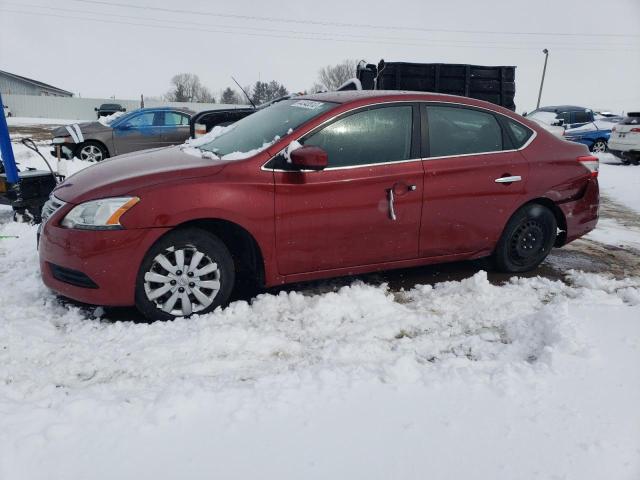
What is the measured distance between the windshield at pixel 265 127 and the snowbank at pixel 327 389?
1.15 metres

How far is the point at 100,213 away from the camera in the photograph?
121 inches

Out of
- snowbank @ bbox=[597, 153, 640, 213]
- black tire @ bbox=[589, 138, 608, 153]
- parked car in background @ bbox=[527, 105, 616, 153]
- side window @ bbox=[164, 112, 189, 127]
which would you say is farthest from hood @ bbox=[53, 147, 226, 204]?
black tire @ bbox=[589, 138, 608, 153]

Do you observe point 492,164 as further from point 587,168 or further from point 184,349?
point 184,349

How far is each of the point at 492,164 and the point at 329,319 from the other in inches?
75.8

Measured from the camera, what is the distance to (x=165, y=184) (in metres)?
3.14

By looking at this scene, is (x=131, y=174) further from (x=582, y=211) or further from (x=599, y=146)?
(x=599, y=146)

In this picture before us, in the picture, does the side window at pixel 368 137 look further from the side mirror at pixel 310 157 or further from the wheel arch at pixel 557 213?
the wheel arch at pixel 557 213

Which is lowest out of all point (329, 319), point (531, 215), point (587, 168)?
point (329, 319)

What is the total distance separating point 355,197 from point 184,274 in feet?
4.27

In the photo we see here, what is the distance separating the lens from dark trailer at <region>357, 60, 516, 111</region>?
1075 centimetres

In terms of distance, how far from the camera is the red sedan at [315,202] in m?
3.11

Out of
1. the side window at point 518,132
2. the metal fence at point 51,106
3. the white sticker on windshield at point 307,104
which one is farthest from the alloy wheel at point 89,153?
the metal fence at point 51,106

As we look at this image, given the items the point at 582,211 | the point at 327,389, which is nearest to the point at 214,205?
the point at 327,389

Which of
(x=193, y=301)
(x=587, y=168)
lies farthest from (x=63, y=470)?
(x=587, y=168)
